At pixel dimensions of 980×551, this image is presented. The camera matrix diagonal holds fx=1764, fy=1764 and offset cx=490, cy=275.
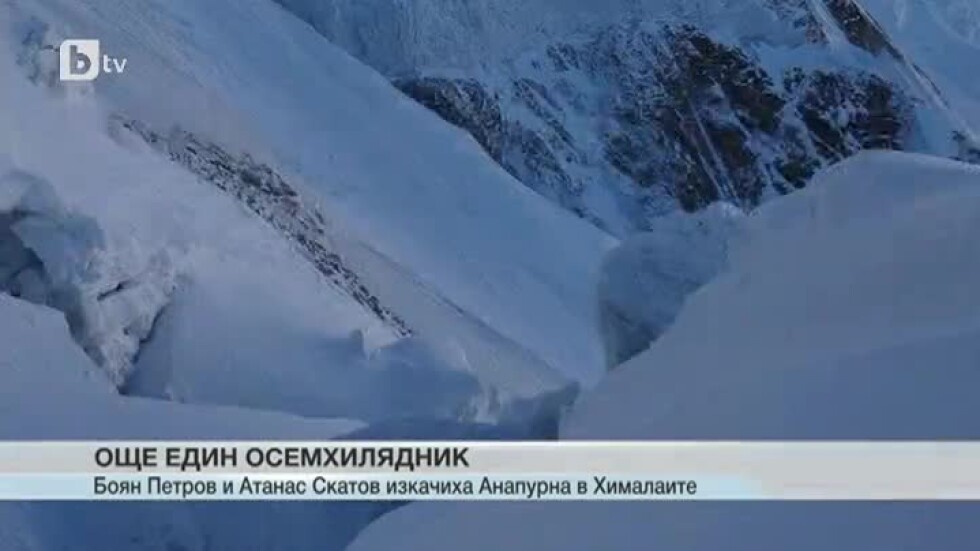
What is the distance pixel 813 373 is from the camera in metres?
3.10

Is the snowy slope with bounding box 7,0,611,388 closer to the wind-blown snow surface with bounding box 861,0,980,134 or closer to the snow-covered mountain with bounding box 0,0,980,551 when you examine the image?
the snow-covered mountain with bounding box 0,0,980,551

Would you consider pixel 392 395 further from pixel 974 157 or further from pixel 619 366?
pixel 974 157

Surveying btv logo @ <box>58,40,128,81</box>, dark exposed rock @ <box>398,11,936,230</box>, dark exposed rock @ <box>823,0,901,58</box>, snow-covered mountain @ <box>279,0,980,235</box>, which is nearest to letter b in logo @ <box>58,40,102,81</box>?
btv logo @ <box>58,40,128,81</box>

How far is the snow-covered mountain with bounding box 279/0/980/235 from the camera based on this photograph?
318 cm

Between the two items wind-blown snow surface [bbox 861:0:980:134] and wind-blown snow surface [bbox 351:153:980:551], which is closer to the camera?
wind-blown snow surface [bbox 351:153:980:551]

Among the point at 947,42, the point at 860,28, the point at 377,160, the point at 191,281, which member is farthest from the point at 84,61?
the point at 947,42

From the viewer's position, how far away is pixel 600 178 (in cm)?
318

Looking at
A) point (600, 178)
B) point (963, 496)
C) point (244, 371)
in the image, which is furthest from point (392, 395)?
point (963, 496)

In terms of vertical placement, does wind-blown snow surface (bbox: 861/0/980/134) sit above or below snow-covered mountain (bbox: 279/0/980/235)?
above

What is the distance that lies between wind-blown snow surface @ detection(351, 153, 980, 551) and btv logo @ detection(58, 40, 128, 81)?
0.96m

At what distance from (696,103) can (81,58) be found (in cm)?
112

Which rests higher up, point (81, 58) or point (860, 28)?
point (860, 28)

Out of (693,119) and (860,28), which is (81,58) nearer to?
(693,119)

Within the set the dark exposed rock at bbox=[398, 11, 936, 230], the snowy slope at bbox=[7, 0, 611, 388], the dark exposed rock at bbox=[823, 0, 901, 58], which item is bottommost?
the snowy slope at bbox=[7, 0, 611, 388]
